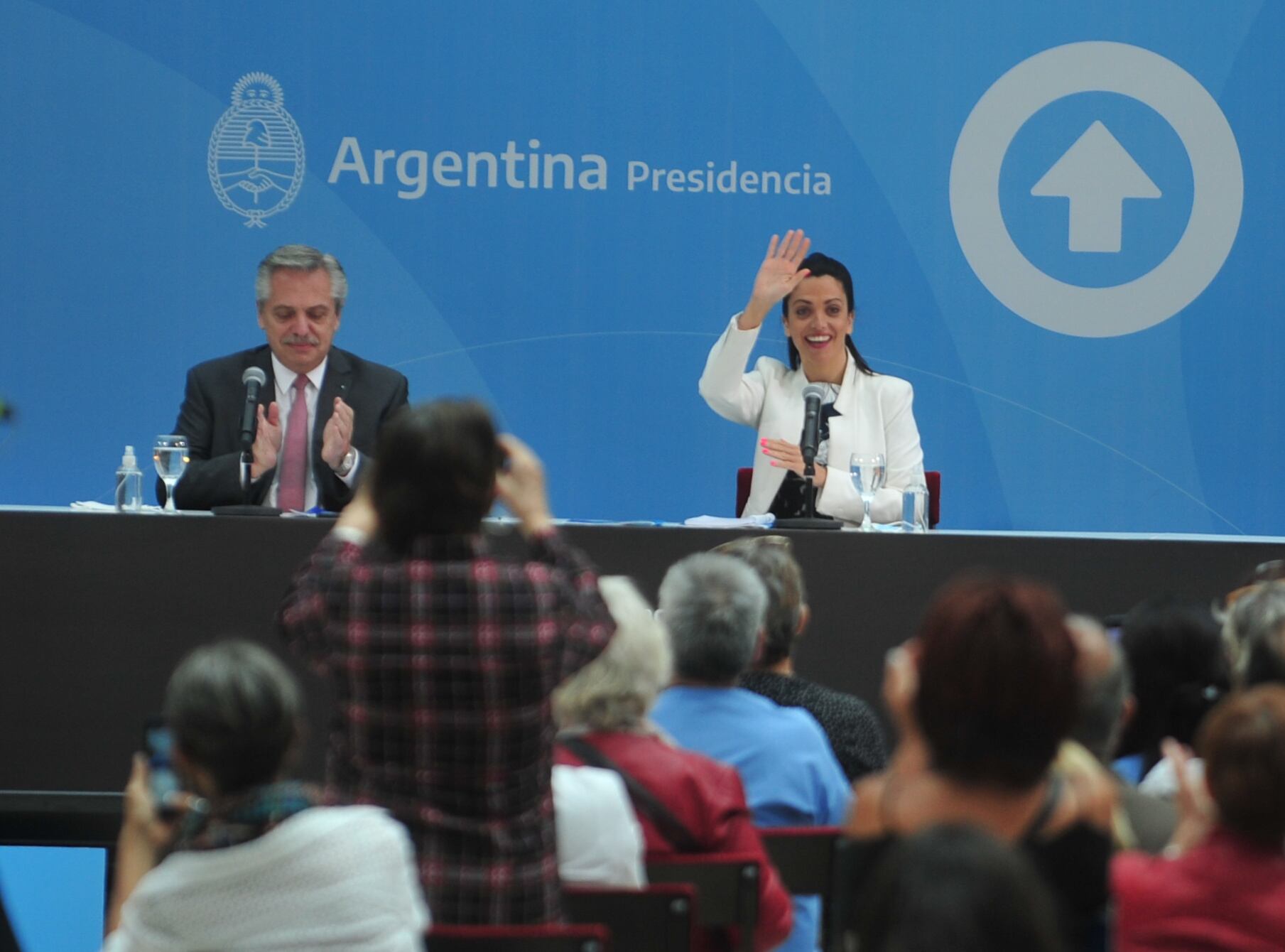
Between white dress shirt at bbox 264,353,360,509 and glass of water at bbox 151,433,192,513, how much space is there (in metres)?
0.33

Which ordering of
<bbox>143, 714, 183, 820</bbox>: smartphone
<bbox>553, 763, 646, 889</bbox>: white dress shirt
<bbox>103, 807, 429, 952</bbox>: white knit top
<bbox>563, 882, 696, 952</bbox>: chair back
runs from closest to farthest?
<bbox>103, 807, 429, 952</bbox>: white knit top → <bbox>143, 714, 183, 820</bbox>: smartphone → <bbox>563, 882, 696, 952</bbox>: chair back → <bbox>553, 763, 646, 889</bbox>: white dress shirt

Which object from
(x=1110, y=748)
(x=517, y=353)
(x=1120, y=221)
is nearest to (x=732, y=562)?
(x=1110, y=748)

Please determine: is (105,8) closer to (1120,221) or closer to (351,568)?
(1120,221)

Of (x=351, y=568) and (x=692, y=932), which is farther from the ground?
(x=351, y=568)

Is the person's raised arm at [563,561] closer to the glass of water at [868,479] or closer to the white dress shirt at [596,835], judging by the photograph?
the white dress shirt at [596,835]

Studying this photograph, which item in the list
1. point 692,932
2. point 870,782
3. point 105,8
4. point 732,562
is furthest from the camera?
point 105,8

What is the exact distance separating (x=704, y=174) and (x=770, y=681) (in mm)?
3602

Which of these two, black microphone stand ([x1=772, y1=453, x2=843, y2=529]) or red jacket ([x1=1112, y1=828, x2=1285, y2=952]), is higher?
black microphone stand ([x1=772, y1=453, x2=843, y2=529])

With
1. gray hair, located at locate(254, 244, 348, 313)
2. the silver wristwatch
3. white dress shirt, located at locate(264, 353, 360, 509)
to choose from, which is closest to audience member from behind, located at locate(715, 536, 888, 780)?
the silver wristwatch

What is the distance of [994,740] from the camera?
134 cm

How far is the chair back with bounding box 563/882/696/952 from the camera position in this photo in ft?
5.64

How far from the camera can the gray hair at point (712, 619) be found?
2197 mm

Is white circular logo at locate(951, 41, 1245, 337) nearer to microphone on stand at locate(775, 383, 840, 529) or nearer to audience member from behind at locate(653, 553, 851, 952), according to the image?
microphone on stand at locate(775, 383, 840, 529)

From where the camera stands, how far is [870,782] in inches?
55.7
